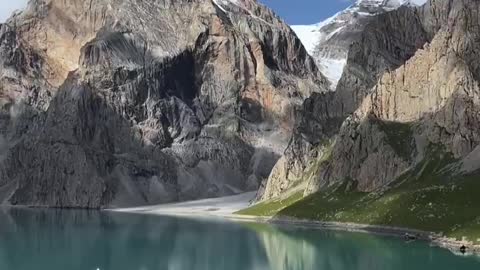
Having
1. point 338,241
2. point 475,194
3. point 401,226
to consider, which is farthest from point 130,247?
point 475,194

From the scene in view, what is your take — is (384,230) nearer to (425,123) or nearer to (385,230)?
(385,230)

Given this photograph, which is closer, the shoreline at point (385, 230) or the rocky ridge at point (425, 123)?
the shoreline at point (385, 230)

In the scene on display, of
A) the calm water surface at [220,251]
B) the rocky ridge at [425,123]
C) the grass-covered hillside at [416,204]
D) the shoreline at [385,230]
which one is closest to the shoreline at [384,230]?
the shoreline at [385,230]

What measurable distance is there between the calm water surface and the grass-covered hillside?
8798mm

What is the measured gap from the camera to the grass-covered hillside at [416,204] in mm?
119562

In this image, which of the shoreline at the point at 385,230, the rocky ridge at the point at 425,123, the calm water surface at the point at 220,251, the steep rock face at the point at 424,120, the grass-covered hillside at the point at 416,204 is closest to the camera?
the calm water surface at the point at 220,251

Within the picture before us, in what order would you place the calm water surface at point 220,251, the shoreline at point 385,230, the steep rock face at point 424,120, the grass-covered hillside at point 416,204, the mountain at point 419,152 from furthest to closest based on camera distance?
the steep rock face at point 424,120, the mountain at point 419,152, the grass-covered hillside at point 416,204, the shoreline at point 385,230, the calm water surface at point 220,251

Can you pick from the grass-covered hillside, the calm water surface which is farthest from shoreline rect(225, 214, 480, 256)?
the calm water surface

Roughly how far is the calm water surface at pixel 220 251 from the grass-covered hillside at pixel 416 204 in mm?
8798

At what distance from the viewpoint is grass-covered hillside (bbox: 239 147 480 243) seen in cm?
11956

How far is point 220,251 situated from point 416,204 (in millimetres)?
42755

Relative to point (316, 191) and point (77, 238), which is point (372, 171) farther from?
point (77, 238)

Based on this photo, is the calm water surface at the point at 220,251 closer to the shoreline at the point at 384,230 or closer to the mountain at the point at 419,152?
the shoreline at the point at 384,230

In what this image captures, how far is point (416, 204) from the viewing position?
438 ft
